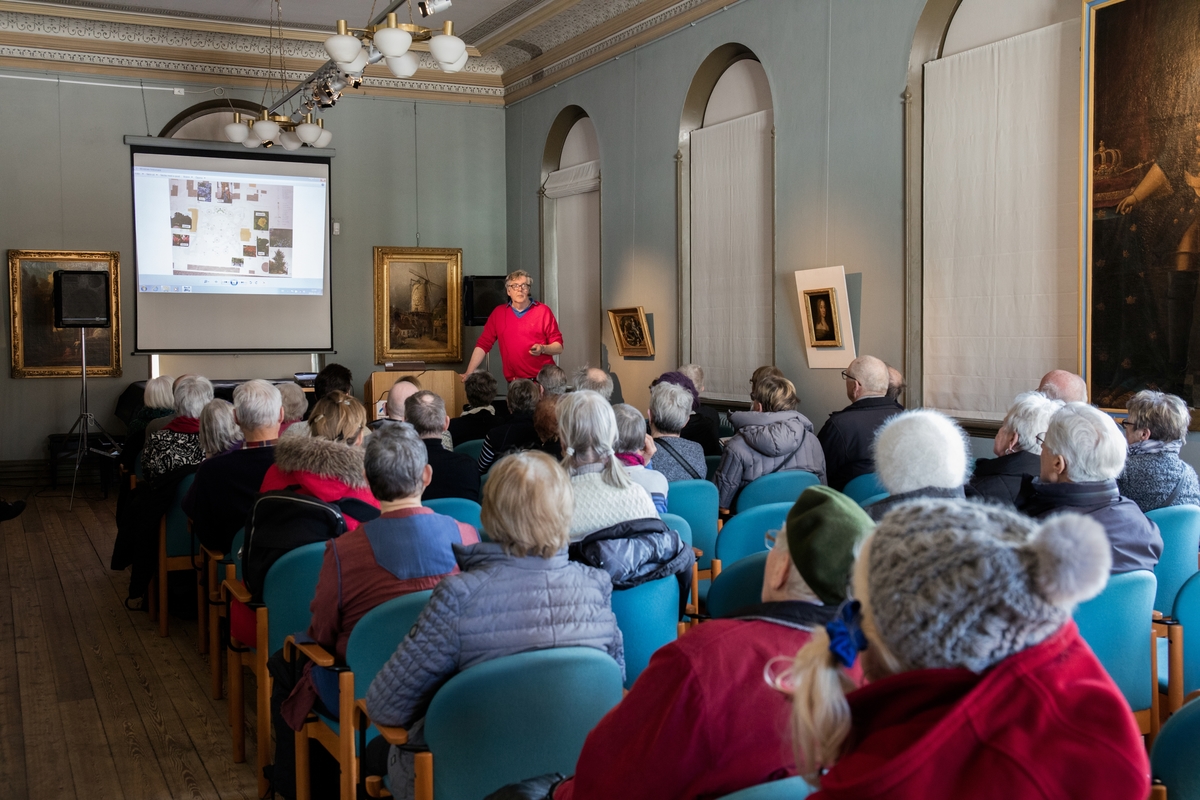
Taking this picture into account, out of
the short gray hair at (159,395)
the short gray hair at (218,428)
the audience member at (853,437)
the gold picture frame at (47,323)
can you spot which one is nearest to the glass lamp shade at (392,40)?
the short gray hair at (159,395)

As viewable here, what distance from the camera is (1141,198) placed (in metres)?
5.56

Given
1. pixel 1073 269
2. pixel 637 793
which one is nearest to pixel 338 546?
pixel 637 793

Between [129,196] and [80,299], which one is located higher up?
[129,196]

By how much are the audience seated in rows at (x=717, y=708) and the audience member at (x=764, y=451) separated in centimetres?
347

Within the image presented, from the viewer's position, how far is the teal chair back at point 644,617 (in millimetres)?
3025

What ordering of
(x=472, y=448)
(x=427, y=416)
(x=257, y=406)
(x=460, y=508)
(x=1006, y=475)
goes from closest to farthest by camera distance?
(x=1006, y=475)
(x=460, y=508)
(x=257, y=406)
(x=427, y=416)
(x=472, y=448)

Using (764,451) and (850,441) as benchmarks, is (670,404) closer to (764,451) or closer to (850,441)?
(764,451)

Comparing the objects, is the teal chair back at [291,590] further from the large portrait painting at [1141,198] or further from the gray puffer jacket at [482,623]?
the large portrait painting at [1141,198]

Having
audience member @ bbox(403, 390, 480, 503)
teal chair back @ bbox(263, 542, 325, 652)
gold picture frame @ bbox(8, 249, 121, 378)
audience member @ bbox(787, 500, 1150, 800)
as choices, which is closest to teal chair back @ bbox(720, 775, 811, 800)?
audience member @ bbox(787, 500, 1150, 800)

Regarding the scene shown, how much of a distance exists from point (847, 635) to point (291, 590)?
8.70 feet

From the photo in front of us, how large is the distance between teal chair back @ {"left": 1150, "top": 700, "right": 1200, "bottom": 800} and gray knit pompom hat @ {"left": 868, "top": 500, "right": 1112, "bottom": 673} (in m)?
0.88

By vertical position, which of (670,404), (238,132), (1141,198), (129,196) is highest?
(238,132)

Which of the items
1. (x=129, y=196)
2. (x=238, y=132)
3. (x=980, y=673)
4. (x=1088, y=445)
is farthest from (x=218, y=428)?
(x=129, y=196)

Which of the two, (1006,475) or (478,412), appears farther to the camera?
(478,412)
